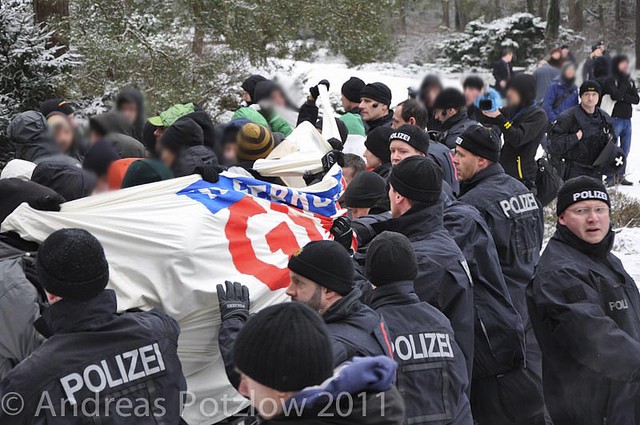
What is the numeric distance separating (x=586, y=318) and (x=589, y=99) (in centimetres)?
686

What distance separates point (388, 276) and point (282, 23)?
9.10 m

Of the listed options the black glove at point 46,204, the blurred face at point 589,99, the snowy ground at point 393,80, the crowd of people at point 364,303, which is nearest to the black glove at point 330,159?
the crowd of people at point 364,303

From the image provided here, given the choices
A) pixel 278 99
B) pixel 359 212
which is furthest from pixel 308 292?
pixel 278 99

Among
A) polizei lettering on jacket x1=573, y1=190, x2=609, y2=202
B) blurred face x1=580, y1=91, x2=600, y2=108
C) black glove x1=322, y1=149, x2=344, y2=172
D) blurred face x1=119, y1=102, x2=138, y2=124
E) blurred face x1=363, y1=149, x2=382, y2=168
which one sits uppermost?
blurred face x1=119, y1=102, x2=138, y2=124

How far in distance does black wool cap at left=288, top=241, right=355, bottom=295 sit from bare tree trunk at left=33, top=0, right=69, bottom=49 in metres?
6.83

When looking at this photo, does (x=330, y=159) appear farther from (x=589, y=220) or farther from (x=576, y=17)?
(x=576, y=17)

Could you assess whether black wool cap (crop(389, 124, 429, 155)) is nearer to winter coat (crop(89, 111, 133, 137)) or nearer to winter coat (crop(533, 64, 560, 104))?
winter coat (crop(89, 111, 133, 137))

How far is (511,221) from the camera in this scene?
4.92 m

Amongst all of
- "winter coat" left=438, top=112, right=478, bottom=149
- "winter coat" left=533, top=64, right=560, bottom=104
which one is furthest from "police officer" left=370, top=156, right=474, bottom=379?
"winter coat" left=533, top=64, right=560, bottom=104

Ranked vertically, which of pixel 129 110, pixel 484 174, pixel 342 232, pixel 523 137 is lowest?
pixel 523 137

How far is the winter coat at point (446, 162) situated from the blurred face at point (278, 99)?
1.87m

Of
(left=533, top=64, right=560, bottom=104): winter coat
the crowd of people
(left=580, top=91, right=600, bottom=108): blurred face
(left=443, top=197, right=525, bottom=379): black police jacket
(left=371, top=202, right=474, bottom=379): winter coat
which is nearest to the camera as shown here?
the crowd of people

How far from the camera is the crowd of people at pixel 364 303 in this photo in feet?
7.28

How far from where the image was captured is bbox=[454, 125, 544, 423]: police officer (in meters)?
4.90
